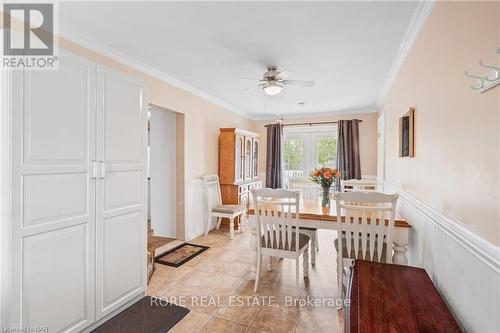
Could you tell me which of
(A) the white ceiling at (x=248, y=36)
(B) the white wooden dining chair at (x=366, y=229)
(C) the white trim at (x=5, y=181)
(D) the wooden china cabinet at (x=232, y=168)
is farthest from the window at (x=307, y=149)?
(C) the white trim at (x=5, y=181)

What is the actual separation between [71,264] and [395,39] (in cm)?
322

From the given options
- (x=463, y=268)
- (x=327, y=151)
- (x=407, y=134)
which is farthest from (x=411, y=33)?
(x=327, y=151)

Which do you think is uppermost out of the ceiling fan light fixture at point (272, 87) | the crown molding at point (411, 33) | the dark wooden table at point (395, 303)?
the crown molding at point (411, 33)

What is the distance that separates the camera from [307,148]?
6.10m

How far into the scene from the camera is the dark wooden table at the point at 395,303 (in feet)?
3.41

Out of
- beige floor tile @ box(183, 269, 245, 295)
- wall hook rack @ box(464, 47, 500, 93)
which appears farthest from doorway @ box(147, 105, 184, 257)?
wall hook rack @ box(464, 47, 500, 93)

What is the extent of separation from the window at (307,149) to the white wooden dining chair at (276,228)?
145 inches

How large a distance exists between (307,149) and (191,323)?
15.7ft

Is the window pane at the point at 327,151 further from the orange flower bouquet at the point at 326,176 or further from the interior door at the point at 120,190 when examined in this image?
the interior door at the point at 120,190

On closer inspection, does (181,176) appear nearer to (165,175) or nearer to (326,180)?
(165,175)

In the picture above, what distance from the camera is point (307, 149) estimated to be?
6.10 meters

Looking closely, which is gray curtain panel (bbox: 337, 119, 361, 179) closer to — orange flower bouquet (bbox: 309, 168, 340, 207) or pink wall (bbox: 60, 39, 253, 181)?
pink wall (bbox: 60, 39, 253, 181)

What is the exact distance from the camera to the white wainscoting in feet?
3.18

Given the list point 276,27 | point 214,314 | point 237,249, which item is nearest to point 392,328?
point 214,314
